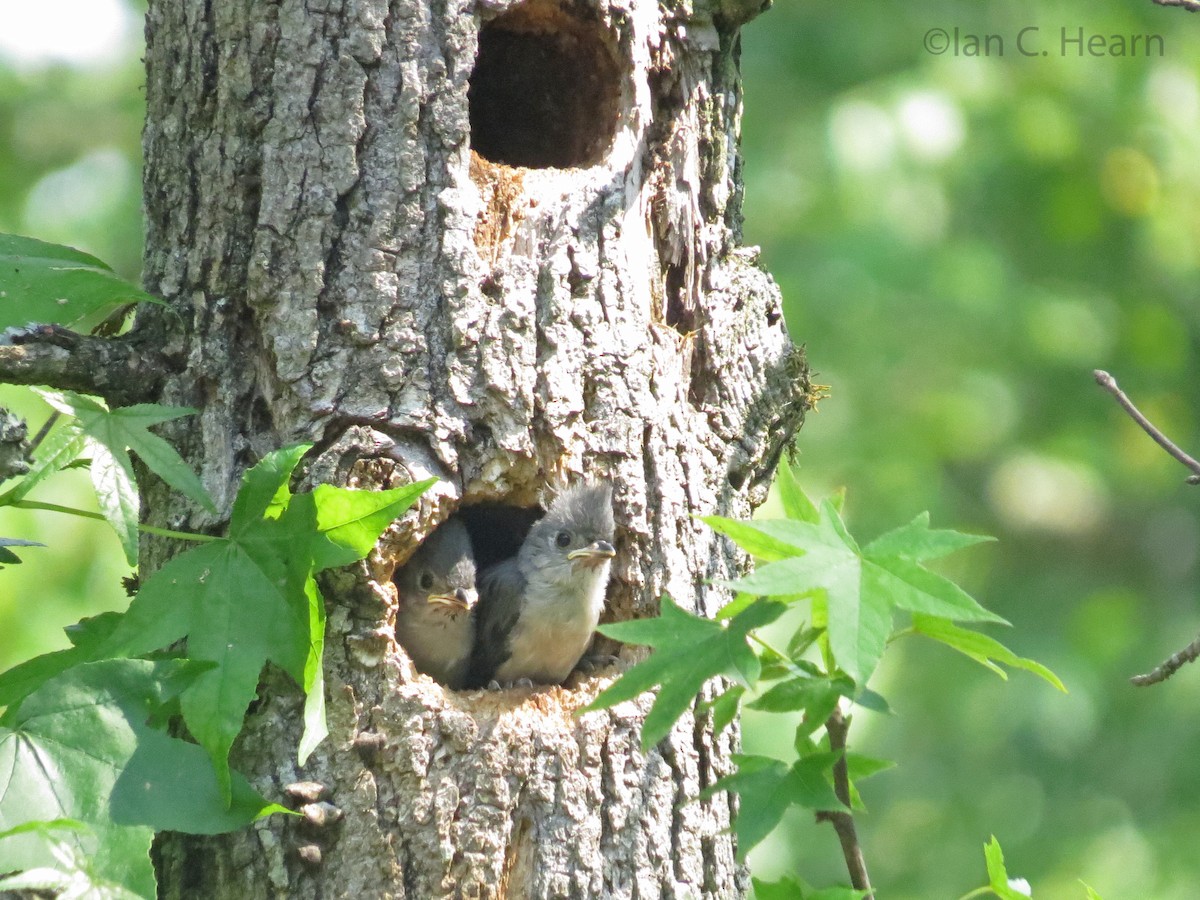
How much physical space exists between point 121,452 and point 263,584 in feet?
1.18

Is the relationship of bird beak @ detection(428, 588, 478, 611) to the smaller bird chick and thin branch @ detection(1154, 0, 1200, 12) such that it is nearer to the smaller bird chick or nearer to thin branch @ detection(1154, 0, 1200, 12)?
the smaller bird chick

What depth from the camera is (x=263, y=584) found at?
2.60 metres

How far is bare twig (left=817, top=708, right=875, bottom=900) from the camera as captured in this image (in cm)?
246

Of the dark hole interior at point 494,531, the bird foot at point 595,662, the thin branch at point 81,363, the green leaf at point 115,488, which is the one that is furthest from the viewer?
the dark hole interior at point 494,531

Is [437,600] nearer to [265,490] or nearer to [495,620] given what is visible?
[495,620]

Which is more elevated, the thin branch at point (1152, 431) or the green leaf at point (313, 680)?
the thin branch at point (1152, 431)

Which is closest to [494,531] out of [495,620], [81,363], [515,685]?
[495,620]

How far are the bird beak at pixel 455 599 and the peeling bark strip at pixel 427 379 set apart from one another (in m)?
0.58

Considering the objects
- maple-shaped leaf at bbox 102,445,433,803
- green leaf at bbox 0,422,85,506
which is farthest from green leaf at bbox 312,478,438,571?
green leaf at bbox 0,422,85,506

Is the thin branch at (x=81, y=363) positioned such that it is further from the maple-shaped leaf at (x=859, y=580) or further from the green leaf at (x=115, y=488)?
the maple-shaped leaf at (x=859, y=580)

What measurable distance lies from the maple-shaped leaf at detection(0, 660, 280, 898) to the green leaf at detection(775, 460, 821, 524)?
108 cm

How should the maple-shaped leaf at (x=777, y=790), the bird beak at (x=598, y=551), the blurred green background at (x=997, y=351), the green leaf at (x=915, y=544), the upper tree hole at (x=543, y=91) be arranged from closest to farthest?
the green leaf at (x=915, y=544), the maple-shaped leaf at (x=777, y=790), the bird beak at (x=598, y=551), the upper tree hole at (x=543, y=91), the blurred green background at (x=997, y=351)

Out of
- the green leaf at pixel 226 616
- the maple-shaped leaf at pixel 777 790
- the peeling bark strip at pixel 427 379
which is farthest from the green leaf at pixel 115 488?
the maple-shaped leaf at pixel 777 790

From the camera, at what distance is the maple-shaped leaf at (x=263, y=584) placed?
2.54 metres
